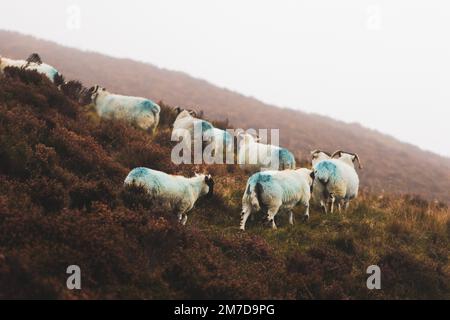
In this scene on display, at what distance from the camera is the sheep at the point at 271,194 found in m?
9.21

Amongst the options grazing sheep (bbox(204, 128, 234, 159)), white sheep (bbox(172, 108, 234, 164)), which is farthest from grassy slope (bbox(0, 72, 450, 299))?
grazing sheep (bbox(204, 128, 234, 159))

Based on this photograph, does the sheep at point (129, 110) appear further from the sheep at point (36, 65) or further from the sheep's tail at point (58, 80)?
the sheep at point (36, 65)

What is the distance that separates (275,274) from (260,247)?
2.42ft

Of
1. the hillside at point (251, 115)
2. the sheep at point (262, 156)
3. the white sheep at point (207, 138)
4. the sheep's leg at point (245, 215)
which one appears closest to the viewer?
the sheep's leg at point (245, 215)

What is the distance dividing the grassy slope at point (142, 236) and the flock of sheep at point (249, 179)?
37 cm

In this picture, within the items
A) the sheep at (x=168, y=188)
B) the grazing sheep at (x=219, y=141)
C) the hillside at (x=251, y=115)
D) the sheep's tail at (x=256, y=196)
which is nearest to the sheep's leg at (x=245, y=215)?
the sheep's tail at (x=256, y=196)

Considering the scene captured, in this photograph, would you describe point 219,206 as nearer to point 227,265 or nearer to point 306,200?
point 306,200

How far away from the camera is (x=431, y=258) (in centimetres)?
941

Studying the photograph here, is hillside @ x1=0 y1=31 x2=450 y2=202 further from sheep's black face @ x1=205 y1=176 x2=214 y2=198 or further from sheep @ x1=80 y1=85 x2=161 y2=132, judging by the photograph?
sheep's black face @ x1=205 y1=176 x2=214 y2=198

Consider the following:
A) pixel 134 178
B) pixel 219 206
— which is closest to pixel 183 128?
pixel 219 206

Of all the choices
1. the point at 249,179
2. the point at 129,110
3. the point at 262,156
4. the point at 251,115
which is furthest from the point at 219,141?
the point at 251,115

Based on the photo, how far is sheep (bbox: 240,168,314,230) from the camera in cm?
921

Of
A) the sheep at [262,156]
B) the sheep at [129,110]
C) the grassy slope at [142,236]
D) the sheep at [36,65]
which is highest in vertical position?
the sheep at [36,65]

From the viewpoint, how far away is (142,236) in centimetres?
730
